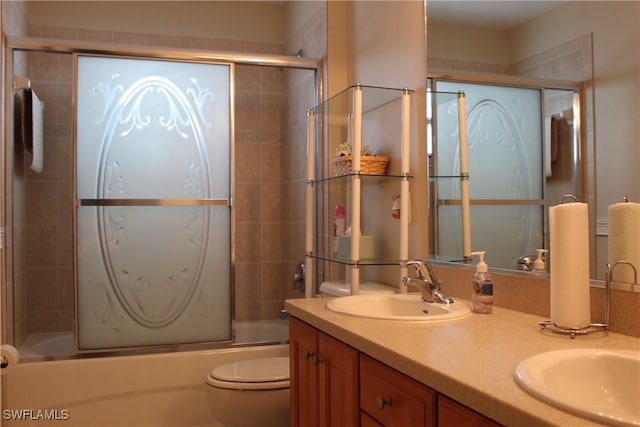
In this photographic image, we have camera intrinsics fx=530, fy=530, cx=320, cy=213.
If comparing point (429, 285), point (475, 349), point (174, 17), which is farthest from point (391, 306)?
point (174, 17)

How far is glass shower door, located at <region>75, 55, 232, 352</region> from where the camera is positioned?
2.67 m

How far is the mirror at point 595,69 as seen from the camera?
49.6 inches

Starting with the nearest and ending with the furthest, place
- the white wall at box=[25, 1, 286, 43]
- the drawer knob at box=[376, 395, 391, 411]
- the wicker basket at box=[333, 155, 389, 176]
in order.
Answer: the drawer knob at box=[376, 395, 391, 411] < the wicker basket at box=[333, 155, 389, 176] < the white wall at box=[25, 1, 286, 43]

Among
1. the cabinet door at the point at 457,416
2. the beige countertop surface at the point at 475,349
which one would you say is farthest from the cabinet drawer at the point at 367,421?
the cabinet door at the point at 457,416

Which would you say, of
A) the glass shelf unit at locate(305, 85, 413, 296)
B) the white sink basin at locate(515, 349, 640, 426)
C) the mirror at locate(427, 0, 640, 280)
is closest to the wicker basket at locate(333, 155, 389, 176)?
the glass shelf unit at locate(305, 85, 413, 296)

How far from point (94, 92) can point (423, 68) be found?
1.65 m

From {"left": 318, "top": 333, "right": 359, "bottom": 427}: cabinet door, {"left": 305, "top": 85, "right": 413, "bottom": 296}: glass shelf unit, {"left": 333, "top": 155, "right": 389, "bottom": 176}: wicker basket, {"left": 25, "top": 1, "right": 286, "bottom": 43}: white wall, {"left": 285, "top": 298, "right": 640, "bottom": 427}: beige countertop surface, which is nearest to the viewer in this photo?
{"left": 285, "top": 298, "right": 640, "bottom": 427}: beige countertop surface

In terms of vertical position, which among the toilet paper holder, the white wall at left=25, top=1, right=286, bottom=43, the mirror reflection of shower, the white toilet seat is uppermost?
the white wall at left=25, top=1, right=286, bottom=43

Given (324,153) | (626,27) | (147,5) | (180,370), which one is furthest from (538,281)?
(147,5)

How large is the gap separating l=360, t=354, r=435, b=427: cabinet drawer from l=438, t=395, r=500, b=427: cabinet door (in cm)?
3

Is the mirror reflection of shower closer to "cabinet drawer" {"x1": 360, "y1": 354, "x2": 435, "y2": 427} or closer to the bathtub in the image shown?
"cabinet drawer" {"x1": 360, "y1": 354, "x2": 435, "y2": 427}

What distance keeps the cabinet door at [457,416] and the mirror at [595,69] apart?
1.95ft

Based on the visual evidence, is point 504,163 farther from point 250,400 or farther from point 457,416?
point 250,400

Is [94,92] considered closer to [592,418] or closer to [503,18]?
[503,18]
